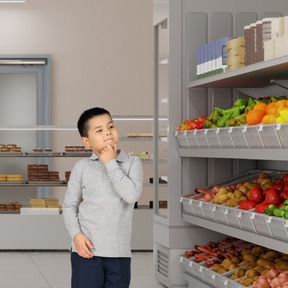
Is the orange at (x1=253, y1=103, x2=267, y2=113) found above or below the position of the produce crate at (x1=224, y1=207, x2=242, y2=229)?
above

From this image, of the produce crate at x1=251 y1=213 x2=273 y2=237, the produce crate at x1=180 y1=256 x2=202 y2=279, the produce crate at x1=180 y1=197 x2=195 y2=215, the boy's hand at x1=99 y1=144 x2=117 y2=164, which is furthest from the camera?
the produce crate at x1=180 y1=197 x2=195 y2=215

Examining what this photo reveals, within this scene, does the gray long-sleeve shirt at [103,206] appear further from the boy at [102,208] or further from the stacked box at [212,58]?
the stacked box at [212,58]

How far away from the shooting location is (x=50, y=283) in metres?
6.41

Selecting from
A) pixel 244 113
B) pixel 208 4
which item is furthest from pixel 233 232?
pixel 208 4

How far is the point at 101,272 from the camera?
315cm

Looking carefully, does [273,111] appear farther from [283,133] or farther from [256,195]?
[256,195]

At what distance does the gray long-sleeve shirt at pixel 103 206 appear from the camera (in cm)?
315

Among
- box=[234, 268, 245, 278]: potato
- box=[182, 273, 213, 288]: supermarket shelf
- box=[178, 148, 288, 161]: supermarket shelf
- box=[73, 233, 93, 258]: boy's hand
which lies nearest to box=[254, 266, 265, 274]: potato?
box=[234, 268, 245, 278]: potato

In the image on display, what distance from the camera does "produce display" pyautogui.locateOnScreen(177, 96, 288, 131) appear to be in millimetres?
4143

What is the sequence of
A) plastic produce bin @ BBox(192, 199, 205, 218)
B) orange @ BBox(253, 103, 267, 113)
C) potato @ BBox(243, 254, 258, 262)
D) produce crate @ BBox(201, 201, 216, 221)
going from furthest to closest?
plastic produce bin @ BBox(192, 199, 205, 218), produce crate @ BBox(201, 201, 216, 221), potato @ BBox(243, 254, 258, 262), orange @ BBox(253, 103, 267, 113)

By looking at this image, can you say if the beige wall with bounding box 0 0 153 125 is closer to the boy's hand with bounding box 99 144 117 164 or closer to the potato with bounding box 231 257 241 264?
the potato with bounding box 231 257 241 264

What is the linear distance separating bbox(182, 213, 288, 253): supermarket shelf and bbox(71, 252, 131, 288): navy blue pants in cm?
107

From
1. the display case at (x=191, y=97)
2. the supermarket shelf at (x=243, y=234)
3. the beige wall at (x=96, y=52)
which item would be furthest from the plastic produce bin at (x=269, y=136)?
the beige wall at (x=96, y=52)

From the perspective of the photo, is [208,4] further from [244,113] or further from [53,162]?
[53,162]
